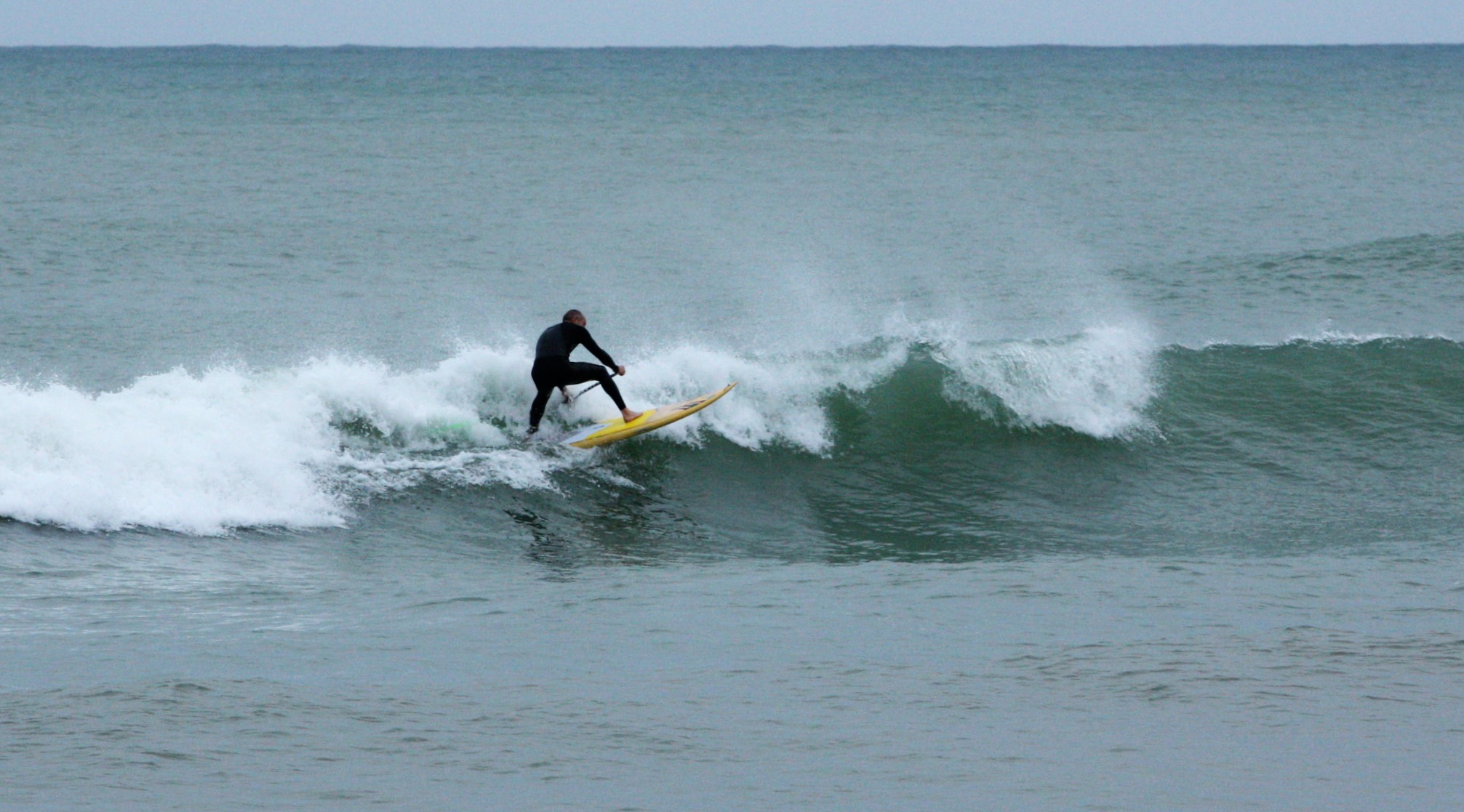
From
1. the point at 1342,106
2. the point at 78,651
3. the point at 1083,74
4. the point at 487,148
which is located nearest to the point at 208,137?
the point at 487,148

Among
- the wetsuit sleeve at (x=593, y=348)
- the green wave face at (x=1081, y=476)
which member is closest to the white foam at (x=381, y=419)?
the green wave face at (x=1081, y=476)

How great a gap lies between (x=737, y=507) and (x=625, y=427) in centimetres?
133

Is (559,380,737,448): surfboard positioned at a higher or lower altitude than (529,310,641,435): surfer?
lower

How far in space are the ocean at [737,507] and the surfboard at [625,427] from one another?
19 centimetres

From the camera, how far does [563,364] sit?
13203 millimetres

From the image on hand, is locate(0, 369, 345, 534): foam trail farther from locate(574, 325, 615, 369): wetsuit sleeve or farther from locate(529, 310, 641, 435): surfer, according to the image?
locate(574, 325, 615, 369): wetsuit sleeve

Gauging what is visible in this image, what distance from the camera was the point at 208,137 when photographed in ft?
152

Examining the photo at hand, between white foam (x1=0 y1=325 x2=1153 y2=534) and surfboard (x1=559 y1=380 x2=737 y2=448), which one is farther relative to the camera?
surfboard (x1=559 y1=380 x2=737 y2=448)

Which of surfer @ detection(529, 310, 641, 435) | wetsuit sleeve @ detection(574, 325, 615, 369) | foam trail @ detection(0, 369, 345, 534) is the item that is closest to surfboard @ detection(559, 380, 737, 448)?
surfer @ detection(529, 310, 641, 435)

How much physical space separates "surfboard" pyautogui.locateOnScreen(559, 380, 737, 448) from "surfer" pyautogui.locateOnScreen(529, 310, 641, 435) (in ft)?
0.83

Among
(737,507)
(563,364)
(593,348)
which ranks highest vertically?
(593,348)

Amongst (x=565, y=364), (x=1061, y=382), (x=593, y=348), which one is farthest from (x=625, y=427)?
(x=1061, y=382)

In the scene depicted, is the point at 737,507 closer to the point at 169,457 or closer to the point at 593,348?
the point at 593,348

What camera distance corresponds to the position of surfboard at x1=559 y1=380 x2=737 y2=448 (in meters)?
13.5
